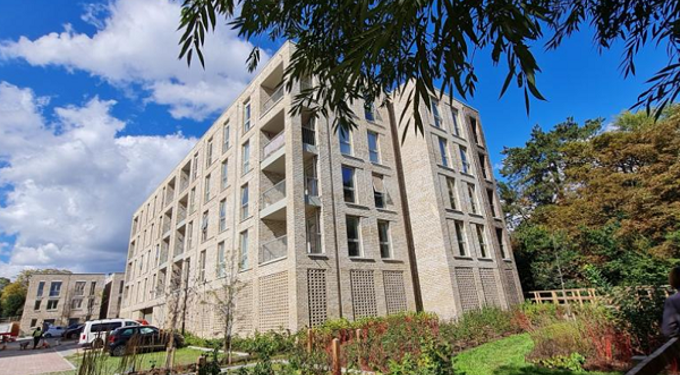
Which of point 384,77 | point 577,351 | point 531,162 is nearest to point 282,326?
point 577,351

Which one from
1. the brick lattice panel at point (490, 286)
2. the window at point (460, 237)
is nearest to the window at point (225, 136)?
the window at point (460, 237)

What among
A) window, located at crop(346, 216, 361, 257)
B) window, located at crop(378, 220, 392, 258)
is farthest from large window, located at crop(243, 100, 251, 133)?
window, located at crop(378, 220, 392, 258)

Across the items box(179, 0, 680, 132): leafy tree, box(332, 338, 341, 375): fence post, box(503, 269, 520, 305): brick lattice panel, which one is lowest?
box(332, 338, 341, 375): fence post

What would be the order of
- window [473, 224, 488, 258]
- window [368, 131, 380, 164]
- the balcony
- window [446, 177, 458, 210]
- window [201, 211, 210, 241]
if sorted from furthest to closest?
1. window [201, 211, 210, 241]
2. window [473, 224, 488, 258]
3. window [446, 177, 458, 210]
4. window [368, 131, 380, 164]
5. the balcony

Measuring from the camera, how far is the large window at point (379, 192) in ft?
63.2

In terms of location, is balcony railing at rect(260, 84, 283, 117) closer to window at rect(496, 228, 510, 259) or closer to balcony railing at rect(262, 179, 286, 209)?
balcony railing at rect(262, 179, 286, 209)

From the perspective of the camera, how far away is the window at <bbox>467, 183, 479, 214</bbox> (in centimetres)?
2206

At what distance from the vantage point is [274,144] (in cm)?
1833

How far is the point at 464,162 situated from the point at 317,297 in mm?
15165

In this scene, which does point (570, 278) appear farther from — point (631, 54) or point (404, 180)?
point (631, 54)

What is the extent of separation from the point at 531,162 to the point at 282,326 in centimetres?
3385

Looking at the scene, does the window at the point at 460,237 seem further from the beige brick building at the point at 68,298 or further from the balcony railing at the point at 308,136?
the beige brick building at the point at 68,298

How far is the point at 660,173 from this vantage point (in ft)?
68.4

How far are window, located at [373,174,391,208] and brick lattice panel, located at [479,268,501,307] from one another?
7.11 m
